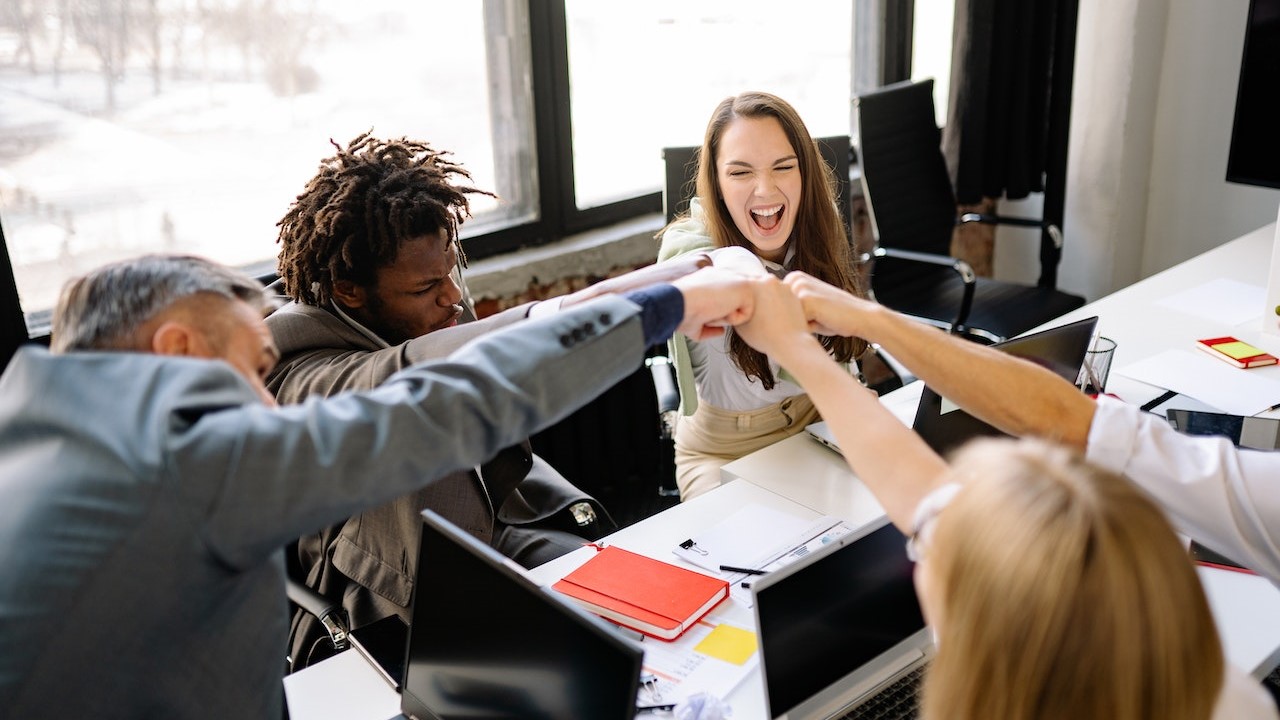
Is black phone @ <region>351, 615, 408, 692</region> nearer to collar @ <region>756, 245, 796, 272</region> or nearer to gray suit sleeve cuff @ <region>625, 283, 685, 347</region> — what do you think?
gray suit sleeve cuff @ <region>625, 283, 685, 347</region>

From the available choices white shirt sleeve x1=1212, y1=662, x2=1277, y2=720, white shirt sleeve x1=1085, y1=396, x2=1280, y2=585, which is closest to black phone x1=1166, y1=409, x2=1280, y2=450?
white shirt sleeve x1=1085, y1=396, x2=1280, y2=585

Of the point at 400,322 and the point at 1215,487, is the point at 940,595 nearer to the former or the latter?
the point at 1215,487

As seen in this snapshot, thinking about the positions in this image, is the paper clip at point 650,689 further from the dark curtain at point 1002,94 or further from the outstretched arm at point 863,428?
the dark curtain at point 1002,94

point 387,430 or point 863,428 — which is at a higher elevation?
point 387,430

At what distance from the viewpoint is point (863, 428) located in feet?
4.11

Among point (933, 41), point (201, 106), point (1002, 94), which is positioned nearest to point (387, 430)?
point (201, 106)

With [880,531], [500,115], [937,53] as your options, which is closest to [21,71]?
[500,115]

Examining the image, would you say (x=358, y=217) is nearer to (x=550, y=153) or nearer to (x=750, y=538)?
(x=750, y=538)

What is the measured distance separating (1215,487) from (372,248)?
1394 mm

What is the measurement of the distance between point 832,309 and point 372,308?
0.88 m

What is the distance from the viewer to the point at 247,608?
1074 millimetres

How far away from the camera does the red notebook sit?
61.3 inches

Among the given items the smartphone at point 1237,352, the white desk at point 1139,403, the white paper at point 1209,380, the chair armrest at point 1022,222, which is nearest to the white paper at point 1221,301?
the white desk at point 1139,403

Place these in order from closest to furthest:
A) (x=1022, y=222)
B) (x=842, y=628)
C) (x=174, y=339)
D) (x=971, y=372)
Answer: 1. (x=174, y=339)
2. (x=842, y=628)
3. (x=971, y=372)
4. (x=1022, y=222)
